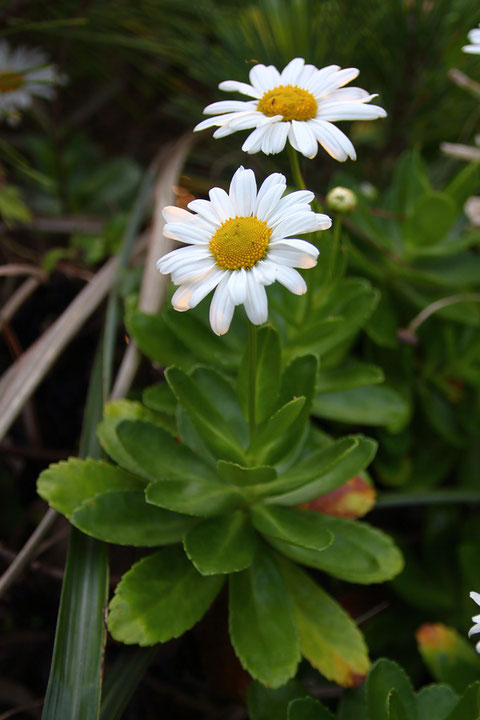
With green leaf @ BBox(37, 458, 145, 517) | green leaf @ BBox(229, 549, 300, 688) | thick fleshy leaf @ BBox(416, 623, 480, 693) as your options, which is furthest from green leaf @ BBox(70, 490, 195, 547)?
thick fleshy leaf @ BBox(416, 623, 480, 693)

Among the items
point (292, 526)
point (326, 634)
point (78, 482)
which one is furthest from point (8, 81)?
point (326, 634)

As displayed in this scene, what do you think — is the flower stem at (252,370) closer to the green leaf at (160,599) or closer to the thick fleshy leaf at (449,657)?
the green leaf at (160,599)

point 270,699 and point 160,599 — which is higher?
point 160,599

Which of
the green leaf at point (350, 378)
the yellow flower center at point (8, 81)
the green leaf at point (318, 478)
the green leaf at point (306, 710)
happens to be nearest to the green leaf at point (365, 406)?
the green leaf at point (350, 378)

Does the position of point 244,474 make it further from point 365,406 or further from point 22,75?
point 22,75

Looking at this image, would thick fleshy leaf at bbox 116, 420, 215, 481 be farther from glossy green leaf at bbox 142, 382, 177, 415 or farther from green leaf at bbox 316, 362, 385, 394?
green leaf at bbox 316, 362, 385, 394

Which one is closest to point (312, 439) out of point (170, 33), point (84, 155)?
point (170, 33)
